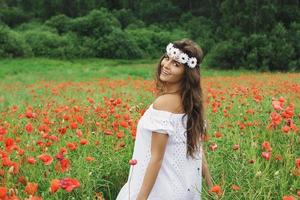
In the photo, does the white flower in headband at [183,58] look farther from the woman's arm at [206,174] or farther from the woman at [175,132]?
the woman's arm at [206,174]

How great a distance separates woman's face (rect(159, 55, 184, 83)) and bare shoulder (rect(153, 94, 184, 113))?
0.41 feet

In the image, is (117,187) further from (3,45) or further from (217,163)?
(3,45)

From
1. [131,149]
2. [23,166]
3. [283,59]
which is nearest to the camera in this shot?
[23,166]

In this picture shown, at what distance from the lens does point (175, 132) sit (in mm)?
3332

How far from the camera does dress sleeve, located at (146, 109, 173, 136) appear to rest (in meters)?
3.18

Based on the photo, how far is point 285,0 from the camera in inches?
1261

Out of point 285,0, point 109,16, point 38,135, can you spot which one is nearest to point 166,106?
point 38,135

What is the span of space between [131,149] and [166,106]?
1.23 m

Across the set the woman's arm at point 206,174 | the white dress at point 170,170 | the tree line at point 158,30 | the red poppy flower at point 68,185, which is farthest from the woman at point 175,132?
the tree line at point 158,30

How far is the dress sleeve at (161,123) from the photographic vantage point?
3.18 meters

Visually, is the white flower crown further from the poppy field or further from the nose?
the poppy field

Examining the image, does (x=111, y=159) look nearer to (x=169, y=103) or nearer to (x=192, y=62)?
(x=169, y=103)

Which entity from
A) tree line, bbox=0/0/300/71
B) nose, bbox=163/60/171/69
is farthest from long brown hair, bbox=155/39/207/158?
tree line, bbox=0/0/300/71

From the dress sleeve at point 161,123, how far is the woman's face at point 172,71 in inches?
10.4
